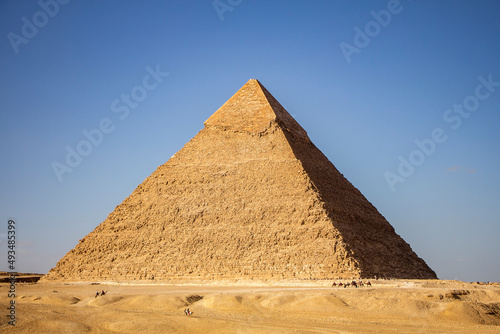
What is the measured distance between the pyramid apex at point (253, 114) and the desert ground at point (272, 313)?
1841 centimetres

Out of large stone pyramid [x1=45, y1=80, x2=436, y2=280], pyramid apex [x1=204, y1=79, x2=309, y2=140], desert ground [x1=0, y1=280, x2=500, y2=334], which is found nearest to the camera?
desert ground [x1=0, y1=280, x2=500, y2=334]

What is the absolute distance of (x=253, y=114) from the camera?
39.3m

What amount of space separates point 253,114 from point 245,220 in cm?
964

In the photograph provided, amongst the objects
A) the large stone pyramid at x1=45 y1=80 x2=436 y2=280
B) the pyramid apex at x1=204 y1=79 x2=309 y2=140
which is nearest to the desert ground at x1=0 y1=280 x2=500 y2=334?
the large stone pyramid at x1=45 y1=80 x2=436 y2=280

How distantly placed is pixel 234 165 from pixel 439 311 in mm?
20173

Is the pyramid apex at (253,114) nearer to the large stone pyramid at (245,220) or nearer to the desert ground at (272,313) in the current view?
the large stone pyramid at (245,220)

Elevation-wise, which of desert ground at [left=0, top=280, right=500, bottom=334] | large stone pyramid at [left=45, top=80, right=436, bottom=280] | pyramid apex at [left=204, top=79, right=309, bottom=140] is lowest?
desert ground at [left=0, top=280, right=500, bottom=334]

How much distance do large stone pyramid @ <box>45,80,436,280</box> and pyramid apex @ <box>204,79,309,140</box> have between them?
0.08m

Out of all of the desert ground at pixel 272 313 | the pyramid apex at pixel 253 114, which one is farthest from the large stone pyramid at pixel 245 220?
the desert ground at pixel 272 313

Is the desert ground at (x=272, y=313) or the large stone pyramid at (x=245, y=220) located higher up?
the large stone pyramid at (x=245, y=220)

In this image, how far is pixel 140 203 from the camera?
120 feet

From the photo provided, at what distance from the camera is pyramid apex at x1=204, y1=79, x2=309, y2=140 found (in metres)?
38.4

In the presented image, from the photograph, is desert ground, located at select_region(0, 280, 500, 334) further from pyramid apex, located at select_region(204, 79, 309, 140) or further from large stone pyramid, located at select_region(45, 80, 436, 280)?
pyramid apex, located at select_region(204, 79, 309, 140)

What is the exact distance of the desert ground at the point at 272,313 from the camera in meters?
15.5
